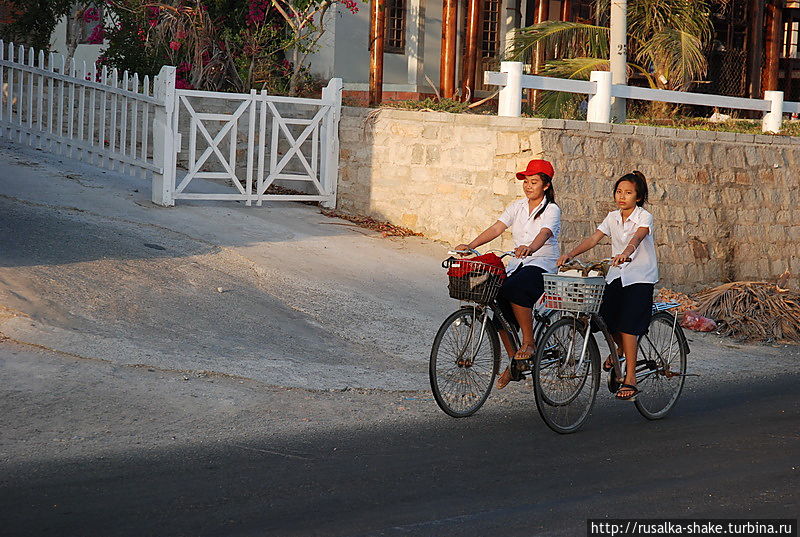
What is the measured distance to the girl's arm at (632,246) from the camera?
7.08 meters

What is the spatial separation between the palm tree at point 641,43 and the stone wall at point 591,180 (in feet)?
7.00

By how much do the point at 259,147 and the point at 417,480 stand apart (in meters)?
8.04

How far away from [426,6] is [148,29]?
651 cm

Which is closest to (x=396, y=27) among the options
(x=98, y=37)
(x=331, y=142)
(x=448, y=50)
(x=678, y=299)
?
(x=448, y=50)

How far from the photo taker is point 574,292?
269 inches

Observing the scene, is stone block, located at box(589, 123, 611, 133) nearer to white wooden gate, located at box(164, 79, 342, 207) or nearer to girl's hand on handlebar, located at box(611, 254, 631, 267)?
white wooden gate, located at box(164, 79, 342, 207)

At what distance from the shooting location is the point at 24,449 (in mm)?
5902

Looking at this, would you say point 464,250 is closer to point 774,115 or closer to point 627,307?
point 627,307

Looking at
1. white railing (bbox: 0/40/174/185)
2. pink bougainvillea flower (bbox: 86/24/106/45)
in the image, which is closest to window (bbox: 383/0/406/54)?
pink bougainvillea flower (bbox: 86/24/106/45)

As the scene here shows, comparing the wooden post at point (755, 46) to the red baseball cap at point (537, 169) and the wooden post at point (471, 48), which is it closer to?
the wooden post at point (471, 48)

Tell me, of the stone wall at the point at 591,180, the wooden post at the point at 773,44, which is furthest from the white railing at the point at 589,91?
the wooden post at the point at 773,44

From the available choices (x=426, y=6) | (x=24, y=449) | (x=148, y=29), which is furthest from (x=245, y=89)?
(x=24, y=449)

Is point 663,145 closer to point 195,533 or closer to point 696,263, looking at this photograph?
point 696,263

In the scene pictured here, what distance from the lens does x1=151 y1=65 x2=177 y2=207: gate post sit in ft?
40.4
